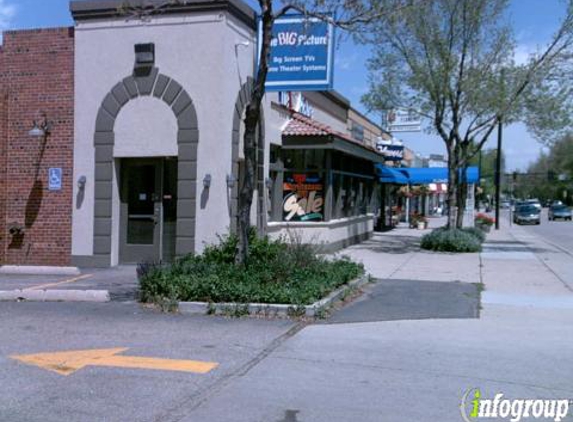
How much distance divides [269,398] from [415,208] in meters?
48.4

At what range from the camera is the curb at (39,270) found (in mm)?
13156

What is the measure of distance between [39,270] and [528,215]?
4512 cm

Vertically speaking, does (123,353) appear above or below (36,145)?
below

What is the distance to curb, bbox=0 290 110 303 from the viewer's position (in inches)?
413

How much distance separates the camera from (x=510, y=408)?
18.2 ft

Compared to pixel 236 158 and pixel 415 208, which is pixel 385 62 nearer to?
pixel 236 158

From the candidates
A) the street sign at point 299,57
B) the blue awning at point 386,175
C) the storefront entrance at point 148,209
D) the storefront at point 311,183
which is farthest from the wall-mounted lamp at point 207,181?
the blue awning at point 386,175

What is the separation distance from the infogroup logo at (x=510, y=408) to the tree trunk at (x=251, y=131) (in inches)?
218

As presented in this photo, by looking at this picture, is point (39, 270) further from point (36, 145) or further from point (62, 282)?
point (36, 145)

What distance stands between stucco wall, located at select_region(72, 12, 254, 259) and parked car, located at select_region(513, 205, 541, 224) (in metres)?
42.3

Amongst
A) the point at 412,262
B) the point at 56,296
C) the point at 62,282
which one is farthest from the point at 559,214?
the point at 56,296

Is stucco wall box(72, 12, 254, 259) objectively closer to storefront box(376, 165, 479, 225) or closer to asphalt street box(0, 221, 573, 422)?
asphalt street box(0, 221, 573, 422)

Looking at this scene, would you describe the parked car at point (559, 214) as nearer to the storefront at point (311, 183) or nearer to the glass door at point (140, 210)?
the storefront at point (311, 183)

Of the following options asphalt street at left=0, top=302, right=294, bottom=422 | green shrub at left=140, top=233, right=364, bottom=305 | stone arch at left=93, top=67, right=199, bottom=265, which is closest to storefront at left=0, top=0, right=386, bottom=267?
stone arch at left=93, top=67, right=199, bottom=265
